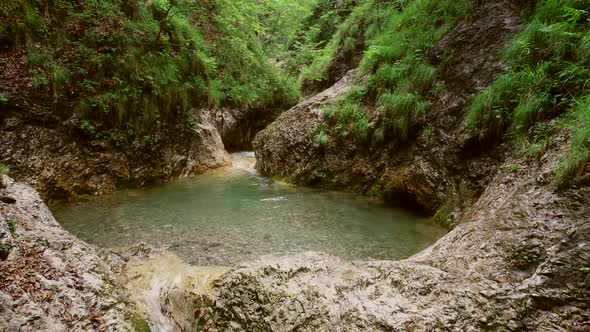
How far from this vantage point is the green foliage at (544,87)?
386 cm

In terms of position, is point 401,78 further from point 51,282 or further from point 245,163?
point 51,282

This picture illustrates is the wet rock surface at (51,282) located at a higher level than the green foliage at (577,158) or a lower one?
lower

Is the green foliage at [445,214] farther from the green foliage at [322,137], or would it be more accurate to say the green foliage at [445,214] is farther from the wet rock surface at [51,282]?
the wet rock surface at [51,282]

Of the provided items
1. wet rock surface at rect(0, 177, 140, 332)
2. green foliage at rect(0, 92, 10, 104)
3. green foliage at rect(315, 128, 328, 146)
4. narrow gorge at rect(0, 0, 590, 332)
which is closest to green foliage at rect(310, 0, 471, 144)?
narrow gorge at rect(0, 0, 590, 332)

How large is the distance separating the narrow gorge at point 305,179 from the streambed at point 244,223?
0.05m

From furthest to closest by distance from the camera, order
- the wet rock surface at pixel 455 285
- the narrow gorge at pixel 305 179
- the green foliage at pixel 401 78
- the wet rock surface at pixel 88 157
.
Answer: the green foliage at pixel 401 78 < the wet rock surface at pixel 88 157 < the narrow gorge at pixel 305 179 < the wet rock surface at pixel 455 285

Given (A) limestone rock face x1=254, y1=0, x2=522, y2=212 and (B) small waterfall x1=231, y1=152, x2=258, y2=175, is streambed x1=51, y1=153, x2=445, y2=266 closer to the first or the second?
(A) limestone rock face x1=254, y1=0, x2=522, y2=212

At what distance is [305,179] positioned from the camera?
895 centimetres

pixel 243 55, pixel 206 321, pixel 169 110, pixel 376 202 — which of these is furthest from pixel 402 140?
pixel 243 55

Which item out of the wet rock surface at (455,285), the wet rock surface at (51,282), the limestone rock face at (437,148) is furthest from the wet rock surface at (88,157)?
the wet rock surface at (455,285)

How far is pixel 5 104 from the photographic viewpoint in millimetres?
6445

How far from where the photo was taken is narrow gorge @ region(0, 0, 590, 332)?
9.90 ft

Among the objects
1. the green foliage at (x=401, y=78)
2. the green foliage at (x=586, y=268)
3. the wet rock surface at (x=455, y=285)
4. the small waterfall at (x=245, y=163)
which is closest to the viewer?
the green foliage at (x=586, y=268)

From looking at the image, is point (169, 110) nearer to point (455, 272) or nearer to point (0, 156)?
point (0, 156)
